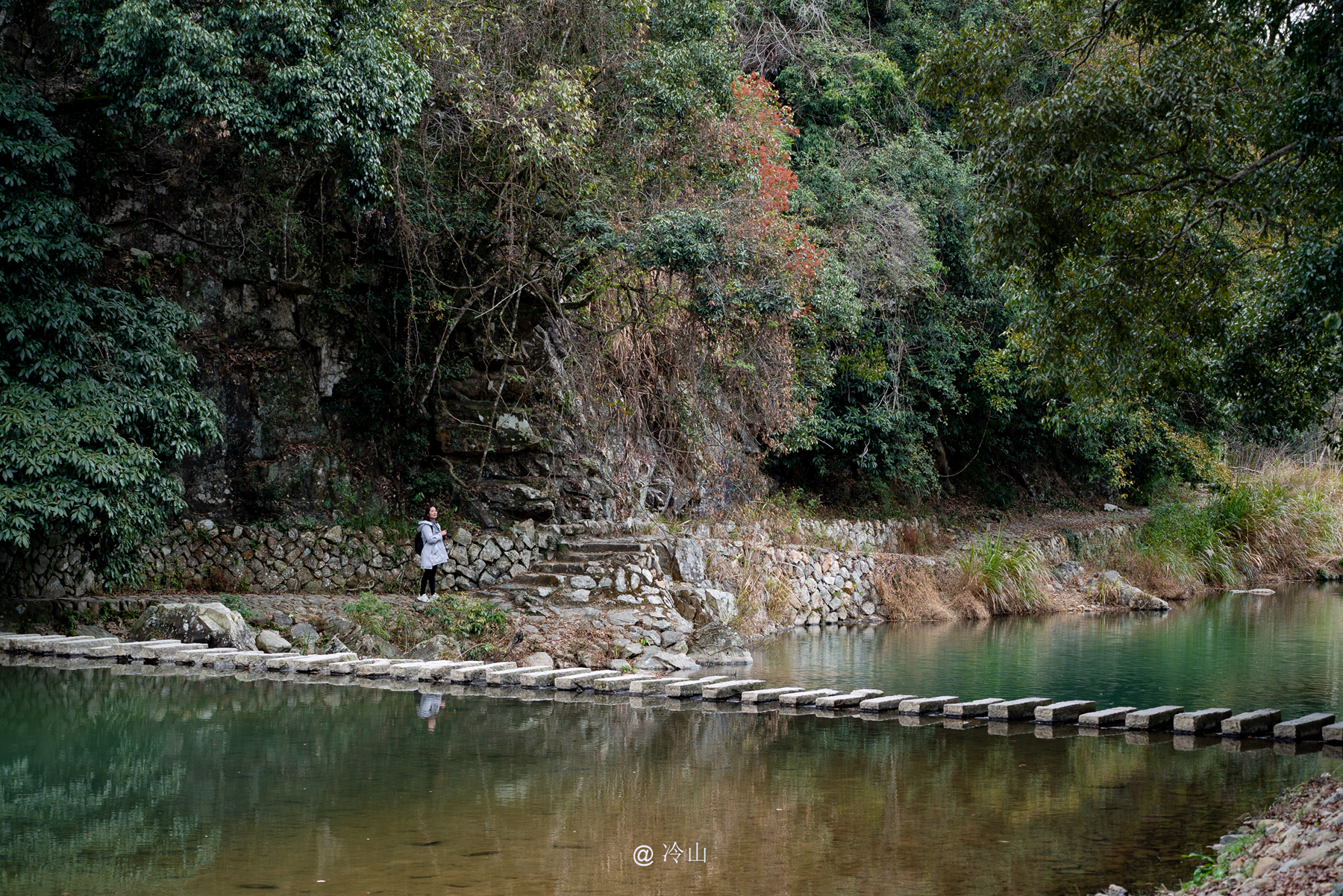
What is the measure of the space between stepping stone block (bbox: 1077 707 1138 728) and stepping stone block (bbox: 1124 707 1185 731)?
69mm

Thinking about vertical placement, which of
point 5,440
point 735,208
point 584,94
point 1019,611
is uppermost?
point 584,94

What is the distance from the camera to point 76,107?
13.1m

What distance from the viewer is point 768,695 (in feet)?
33.3

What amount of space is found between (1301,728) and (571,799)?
560 cm

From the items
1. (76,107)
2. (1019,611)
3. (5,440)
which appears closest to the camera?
(5,440)

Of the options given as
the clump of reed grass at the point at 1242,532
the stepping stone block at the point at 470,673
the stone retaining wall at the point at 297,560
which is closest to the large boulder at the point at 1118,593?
the clump of reed grass at the point at 1242,532

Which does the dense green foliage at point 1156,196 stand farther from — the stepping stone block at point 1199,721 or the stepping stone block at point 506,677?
the stepping stone block at point 506,677

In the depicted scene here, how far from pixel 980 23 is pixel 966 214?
14.3 feet

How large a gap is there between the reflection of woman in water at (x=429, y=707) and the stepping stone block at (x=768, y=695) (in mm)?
2756

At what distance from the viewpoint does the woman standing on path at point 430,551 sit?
1446cm

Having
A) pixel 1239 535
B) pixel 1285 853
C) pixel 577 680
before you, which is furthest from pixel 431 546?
pixel 1239 535

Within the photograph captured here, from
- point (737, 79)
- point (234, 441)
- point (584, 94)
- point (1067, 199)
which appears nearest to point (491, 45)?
point (584, 94)

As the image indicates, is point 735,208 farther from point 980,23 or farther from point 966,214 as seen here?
point 980,23

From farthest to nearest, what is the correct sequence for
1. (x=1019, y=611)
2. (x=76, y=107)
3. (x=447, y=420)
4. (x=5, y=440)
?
(x=1019, y=611)
(x=447, y=420)
(x=76, y=107)
(x=5, y=440)
